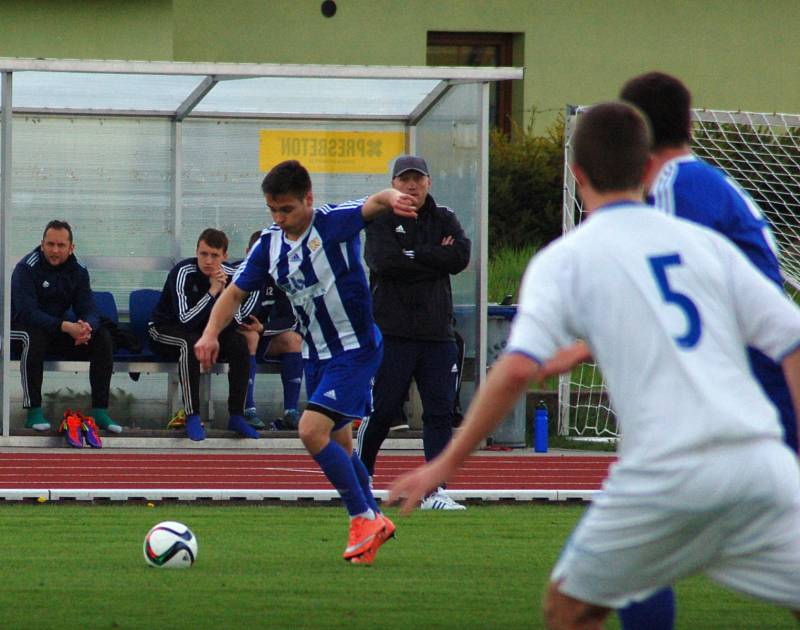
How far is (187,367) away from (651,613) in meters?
9.34

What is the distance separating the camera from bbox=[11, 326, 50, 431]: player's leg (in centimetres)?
1288

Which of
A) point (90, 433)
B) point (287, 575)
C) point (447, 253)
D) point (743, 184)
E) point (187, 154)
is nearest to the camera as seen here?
point (287, 575)

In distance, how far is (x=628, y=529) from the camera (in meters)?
3.50

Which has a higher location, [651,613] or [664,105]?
[664,105]

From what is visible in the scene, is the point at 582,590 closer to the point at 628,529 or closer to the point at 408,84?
the point at 628,529

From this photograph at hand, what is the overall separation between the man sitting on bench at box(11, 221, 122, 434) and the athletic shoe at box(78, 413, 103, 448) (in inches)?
10.9

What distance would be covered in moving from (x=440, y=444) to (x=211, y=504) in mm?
1527

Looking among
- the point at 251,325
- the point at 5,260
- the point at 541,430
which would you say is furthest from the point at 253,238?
the point at 541,430

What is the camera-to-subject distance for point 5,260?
41.9 ft

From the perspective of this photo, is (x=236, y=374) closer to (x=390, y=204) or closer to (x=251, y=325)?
(x=251, y=325)

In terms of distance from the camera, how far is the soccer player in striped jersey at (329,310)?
7.37 m

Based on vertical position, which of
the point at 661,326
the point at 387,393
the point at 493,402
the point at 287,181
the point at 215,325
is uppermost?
the point at 287,181

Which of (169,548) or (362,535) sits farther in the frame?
(362,535)

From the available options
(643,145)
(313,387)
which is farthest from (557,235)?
(643,145)
